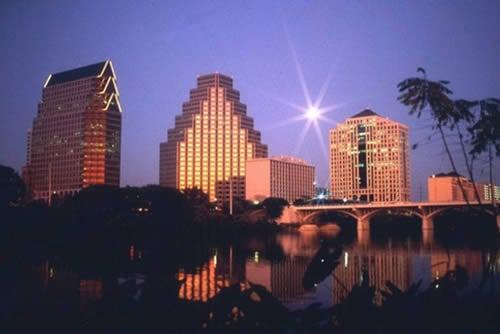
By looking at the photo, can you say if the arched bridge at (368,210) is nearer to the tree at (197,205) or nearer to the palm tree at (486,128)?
the tree at (197,205)

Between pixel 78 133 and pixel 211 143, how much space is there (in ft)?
150

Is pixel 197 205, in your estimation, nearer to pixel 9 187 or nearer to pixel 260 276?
pixel 9 187

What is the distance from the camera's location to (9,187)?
220 ft

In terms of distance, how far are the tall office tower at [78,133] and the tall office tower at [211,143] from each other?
22227mm

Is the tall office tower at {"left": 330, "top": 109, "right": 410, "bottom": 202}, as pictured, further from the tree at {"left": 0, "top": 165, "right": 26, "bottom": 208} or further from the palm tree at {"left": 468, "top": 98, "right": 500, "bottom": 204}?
the palm tree at {"left": 468, "top": 98, "right": 500, "bottom": 204}

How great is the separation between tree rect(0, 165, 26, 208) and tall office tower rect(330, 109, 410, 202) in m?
130

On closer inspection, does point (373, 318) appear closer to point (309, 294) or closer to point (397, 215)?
point (309, 294)

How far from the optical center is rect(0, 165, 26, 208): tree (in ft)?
204

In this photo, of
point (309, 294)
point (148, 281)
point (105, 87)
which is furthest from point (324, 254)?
point (105, 87)

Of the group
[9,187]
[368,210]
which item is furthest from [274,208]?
[9,187]

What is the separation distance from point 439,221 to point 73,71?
132 m

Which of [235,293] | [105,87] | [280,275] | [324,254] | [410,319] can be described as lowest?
[280,275]

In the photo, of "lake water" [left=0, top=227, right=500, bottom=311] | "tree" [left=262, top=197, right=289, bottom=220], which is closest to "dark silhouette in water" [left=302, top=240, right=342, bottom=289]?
"lake water" [left=0, top=227, right=500, bottom=311]

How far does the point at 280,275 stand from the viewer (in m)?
33.3
